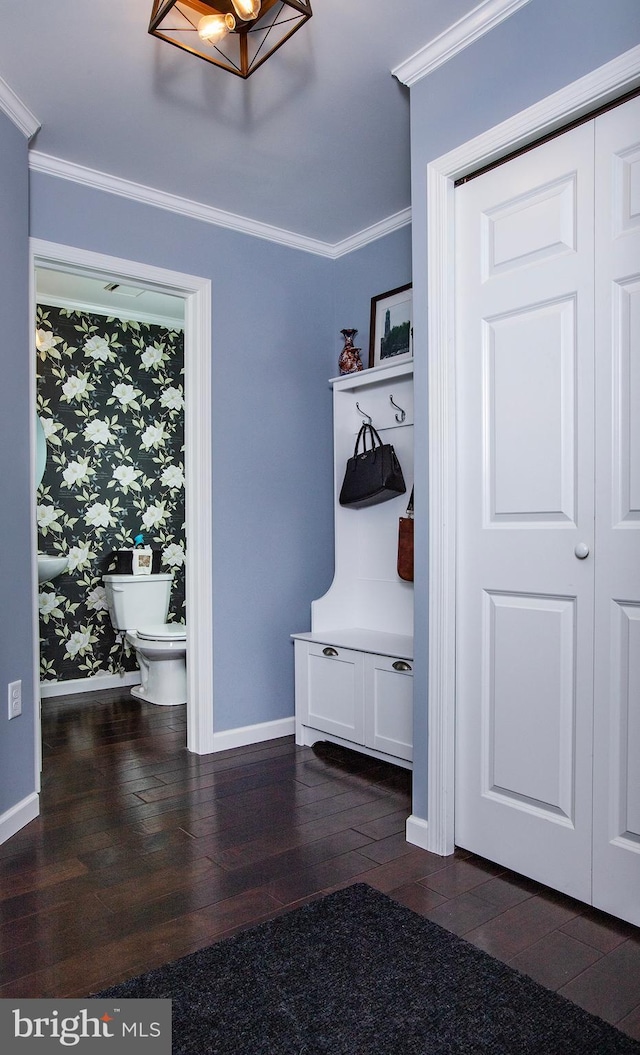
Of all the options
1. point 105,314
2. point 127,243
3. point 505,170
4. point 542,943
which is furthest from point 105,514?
point 542,943

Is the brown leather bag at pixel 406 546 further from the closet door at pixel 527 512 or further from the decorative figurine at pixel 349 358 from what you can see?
the closet door at pixel 527 512

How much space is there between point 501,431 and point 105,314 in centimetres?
333

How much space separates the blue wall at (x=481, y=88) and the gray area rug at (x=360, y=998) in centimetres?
65

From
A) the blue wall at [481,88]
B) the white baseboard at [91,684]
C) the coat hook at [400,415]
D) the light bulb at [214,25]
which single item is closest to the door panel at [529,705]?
the blue wall at [481,88]

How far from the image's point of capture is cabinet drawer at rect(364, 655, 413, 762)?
291 cm

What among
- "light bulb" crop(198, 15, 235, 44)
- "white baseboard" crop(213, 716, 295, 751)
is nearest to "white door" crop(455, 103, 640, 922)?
"light bulb" crop(198, 15, 235, 44)

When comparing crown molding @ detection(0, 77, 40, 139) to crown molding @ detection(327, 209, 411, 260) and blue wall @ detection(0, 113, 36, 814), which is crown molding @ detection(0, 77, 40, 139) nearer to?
blue wall @ detection(0, 113, 36, 814)

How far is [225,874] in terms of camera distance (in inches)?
85.2

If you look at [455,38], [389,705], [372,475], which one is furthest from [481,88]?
[389,705]

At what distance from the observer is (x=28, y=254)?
2.78 metres

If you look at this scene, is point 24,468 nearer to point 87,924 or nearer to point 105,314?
point 87,924

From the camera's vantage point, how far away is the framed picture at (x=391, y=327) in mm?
3439

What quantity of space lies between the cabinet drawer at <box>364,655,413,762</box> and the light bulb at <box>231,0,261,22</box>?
2210 millimetres

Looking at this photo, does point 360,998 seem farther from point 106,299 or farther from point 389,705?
point 106,299
